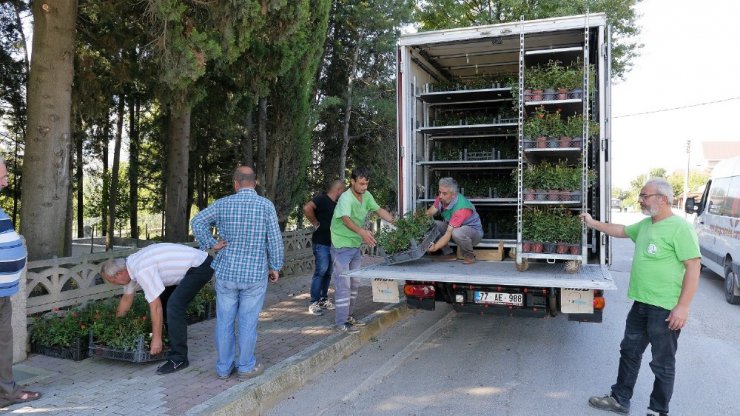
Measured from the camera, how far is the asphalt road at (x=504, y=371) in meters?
4.29

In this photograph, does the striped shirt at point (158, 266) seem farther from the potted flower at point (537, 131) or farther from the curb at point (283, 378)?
the potted flower at point (537, 131)

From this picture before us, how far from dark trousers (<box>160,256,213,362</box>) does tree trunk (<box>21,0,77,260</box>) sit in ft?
8.40

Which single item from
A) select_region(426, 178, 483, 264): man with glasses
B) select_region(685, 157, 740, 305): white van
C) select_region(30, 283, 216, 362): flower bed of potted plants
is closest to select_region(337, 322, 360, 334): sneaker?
select_region(426, 178, 483, 264): man with glasses

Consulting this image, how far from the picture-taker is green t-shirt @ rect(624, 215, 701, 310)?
371cm

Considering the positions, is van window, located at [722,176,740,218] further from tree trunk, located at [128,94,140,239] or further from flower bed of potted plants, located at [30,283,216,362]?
tree trunk, located at [128,94,140,239]

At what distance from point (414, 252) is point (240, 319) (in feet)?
6.94

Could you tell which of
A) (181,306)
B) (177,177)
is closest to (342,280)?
(181,306)

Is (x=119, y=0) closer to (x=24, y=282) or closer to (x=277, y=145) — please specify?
(x=24, y=282)

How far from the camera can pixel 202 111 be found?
36.1 feet

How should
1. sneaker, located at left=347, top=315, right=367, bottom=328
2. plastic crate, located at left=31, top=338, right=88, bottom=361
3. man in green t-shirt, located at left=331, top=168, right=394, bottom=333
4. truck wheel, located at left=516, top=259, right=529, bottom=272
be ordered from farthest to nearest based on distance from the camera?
sneaker, located at left=347, top=315, right=367, bottom=328 < man in green t-shirt, located at left=331, top=168, right=394, bottom=333 < truck wheel, located at left=516, top=259, right=529, bottom=272 < plastic crate, located at left=31, top=338, right=88, bottom=361

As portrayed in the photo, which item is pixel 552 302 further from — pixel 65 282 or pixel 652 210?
pixel 65 282

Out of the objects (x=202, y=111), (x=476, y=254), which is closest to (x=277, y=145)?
(x=202, y=111)

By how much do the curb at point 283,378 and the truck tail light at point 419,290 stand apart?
87cm

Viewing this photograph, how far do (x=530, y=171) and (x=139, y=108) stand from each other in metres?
15.5
